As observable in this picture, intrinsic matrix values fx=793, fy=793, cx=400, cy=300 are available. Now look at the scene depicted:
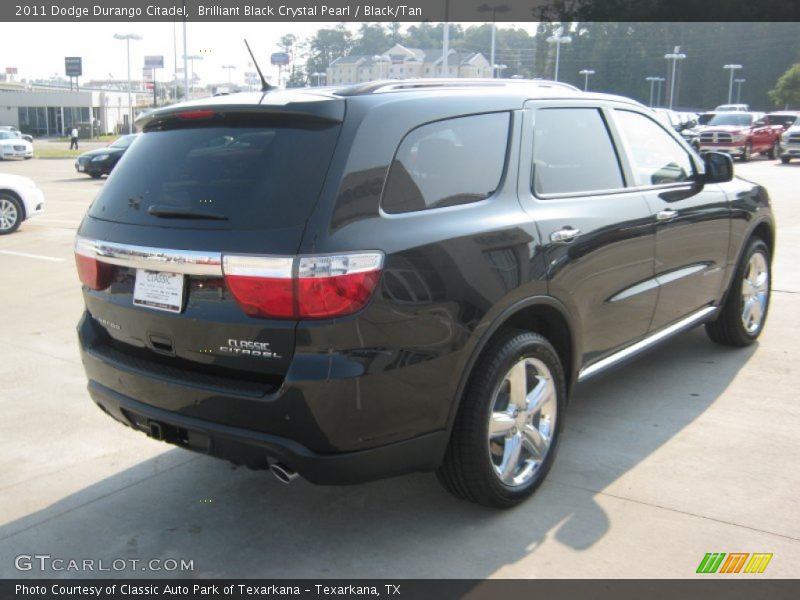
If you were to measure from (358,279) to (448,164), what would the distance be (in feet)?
2.56

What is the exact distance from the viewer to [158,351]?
3186 millimetres

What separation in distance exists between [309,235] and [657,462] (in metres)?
2.28

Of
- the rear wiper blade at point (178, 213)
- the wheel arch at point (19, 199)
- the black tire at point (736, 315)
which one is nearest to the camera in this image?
the rear wiper blade at point (178, 213)

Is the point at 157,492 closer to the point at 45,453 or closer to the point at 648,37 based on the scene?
the point at 45,453

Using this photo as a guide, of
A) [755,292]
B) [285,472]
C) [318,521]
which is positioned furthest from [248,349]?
[755,292]

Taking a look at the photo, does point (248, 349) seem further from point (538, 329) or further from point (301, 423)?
point (538, 329)

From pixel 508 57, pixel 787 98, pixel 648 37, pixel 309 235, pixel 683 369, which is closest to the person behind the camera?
pixel 309 235

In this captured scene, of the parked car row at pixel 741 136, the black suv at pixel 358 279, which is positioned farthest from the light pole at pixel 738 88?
the black suv at pixel 358 279

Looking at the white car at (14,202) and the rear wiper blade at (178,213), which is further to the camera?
the white car at (14,202)

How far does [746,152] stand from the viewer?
29.4 meters

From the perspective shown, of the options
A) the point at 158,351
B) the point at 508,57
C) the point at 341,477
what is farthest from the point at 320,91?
the point at 508,57

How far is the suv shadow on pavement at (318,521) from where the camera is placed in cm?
317

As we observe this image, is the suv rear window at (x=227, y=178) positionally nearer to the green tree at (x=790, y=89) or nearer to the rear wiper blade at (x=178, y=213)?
the rear wiper blade at (x=178, y=213)

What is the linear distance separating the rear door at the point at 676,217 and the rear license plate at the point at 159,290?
264cm
